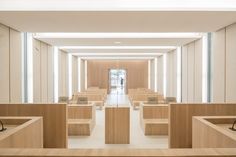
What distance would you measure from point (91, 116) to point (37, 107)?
2.56 metres

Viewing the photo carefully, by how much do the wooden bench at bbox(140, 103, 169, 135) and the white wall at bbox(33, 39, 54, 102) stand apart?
154 inches

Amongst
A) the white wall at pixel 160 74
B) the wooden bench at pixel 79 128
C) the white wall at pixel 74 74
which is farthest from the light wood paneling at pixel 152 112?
the white wall at pixel 74 74

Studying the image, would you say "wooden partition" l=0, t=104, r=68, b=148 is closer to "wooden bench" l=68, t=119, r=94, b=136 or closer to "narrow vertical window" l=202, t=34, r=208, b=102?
"wooden bench" l=68, t=119, r=94, b=136

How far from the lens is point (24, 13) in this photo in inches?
219

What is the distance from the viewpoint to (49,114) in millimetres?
5539

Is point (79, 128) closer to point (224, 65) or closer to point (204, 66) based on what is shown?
point (224, 65)

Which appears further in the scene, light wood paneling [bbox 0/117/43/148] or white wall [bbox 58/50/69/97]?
white wall [bbox 58/50/69/97]

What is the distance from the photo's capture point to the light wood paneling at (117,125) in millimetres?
6137

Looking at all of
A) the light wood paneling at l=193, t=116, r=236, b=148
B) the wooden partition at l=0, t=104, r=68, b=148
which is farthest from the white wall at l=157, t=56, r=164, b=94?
the light wood paneling at l=193, t=116, r=236, b=148

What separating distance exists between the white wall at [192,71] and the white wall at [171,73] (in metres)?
1.44

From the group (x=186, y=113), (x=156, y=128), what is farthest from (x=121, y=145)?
(x=186, y=113)

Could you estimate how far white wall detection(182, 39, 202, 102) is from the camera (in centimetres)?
974

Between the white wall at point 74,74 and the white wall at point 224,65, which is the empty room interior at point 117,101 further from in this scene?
the white wall at point 74,74
